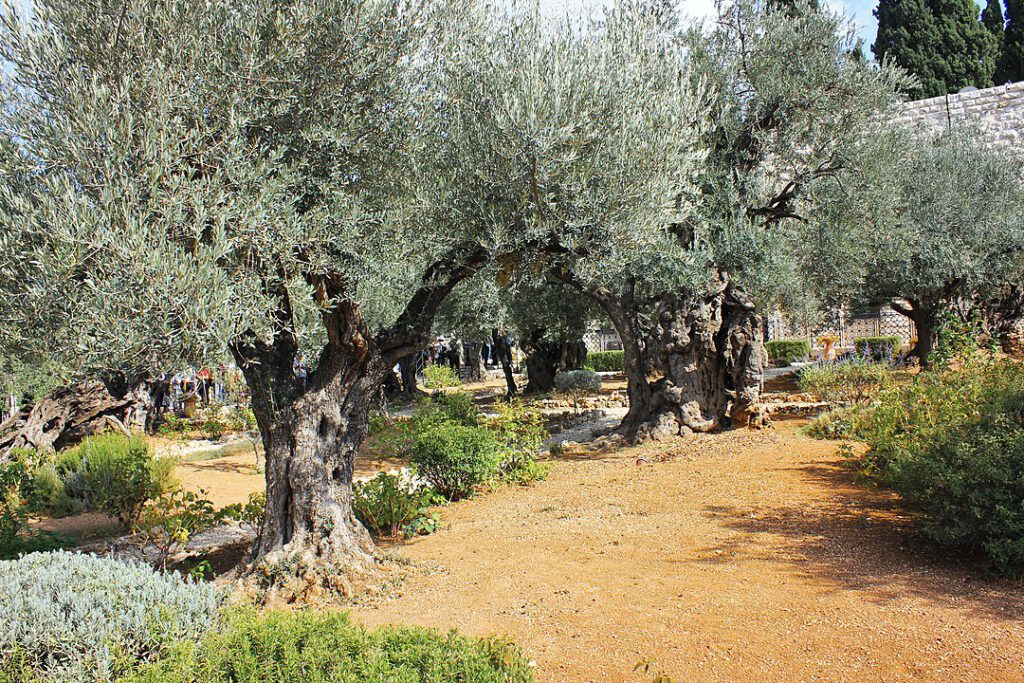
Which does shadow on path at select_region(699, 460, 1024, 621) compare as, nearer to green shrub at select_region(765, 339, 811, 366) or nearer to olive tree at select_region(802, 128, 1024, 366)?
olive tree at select_region(802, 128, 1024, 366)

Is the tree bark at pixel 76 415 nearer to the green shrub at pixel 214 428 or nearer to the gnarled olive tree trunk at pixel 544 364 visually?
the green shrub at pixel 214 428

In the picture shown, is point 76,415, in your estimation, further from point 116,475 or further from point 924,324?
point 924,324

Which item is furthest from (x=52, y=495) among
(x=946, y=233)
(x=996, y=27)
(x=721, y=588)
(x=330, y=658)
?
(x=996, y=27)

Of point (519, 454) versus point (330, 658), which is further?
point (519, 454)

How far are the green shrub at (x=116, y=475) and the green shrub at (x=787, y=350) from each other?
21442 mm

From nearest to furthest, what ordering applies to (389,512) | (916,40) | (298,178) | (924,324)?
(298,178)
(389,512)
(924,324)
(916,40)

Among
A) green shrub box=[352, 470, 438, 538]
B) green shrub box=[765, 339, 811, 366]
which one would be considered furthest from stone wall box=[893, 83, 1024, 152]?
green shrub box=[352, 470, 438, 538]

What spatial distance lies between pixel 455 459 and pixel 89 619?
534 centimetres

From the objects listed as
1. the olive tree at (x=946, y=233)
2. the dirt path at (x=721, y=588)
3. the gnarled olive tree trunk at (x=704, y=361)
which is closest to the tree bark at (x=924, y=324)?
the olive tree at (x=946, y=233)

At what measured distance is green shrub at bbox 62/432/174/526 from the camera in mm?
8312

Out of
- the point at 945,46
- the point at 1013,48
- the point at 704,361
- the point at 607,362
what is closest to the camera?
the point at 704,361

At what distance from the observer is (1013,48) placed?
28062 mm

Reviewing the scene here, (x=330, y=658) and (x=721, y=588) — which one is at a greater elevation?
(x=330, y=658)

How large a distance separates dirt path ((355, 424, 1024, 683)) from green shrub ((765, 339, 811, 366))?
18.7 metres
